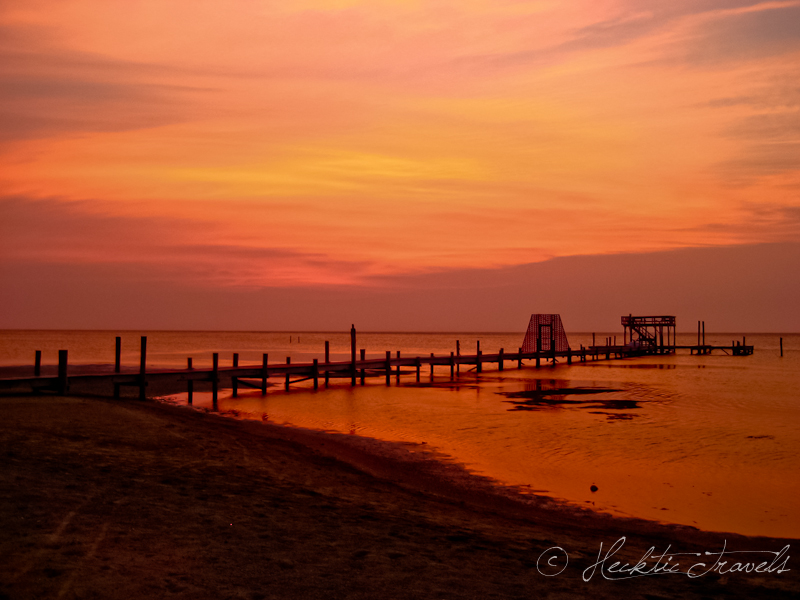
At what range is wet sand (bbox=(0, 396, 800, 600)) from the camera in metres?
5.92

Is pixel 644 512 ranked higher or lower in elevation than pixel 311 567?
lower

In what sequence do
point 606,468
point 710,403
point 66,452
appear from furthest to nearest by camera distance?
point 710,403 < point 606,468 < point 66,452

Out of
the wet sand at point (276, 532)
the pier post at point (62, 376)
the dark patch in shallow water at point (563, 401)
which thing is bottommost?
the dark patch in shallow water at point (563, 401)

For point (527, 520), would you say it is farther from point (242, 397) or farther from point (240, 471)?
point (242, 397)

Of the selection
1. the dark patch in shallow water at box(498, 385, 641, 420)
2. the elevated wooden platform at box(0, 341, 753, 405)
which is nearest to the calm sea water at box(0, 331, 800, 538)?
the dark patch in shallow water at box(498, 385, 641, 420)

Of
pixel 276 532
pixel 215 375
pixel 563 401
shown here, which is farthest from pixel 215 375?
pixel 276 532

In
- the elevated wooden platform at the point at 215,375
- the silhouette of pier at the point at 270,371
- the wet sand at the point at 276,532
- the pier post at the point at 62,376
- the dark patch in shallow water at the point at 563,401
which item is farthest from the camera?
the dark patch in shallow water at the point at 563,401

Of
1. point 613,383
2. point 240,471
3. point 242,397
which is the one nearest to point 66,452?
point 240,471

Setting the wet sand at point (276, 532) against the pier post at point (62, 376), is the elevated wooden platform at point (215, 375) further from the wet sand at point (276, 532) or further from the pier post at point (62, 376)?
the wet sand at point (276, 532)

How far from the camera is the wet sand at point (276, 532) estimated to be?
5.92 meters

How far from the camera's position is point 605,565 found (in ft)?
23.9

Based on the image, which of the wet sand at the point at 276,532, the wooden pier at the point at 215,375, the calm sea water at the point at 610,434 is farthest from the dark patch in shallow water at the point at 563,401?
the wet sand at the point at 276,532

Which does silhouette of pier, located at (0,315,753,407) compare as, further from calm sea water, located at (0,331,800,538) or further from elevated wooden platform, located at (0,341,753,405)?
calm sea water, located at (0,331,800,538)

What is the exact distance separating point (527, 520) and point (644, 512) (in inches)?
103
